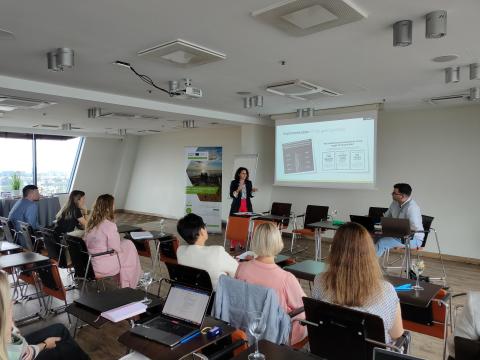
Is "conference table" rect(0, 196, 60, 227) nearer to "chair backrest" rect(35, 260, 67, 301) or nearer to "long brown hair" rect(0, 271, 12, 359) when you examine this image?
"chair backrest" rect(35, 260, 67, 301)

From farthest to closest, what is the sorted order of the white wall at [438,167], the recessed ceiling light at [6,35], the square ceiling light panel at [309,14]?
1. the white wall at [438,167]
2. the recessed ceiling light at [6,35]
3. the square ceiling light panel at [309,14]

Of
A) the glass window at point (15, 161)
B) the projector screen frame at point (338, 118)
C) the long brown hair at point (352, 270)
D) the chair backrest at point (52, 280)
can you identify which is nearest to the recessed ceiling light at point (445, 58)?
the projector screen frame at point (338, 118)

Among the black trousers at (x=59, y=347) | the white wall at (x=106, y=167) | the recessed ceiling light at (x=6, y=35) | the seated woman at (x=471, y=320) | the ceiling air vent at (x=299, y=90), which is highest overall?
the recessed ceiling light at (x=6, y=35)

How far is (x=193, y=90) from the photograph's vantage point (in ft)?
16.0

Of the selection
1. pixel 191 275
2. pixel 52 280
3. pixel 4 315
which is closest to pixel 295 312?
pixel 191 275

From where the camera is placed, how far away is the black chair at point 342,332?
183cm

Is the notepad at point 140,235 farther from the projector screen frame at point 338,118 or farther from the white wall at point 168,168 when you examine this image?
the white wall at point 168,168

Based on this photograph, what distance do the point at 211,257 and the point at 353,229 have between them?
1.12 metres

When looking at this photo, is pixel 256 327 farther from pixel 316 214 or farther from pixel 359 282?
pixel 316 214

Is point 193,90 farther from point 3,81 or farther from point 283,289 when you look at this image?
point 283,289

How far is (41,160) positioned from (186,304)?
463 inches

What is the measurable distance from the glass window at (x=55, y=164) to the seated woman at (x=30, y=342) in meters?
10.7

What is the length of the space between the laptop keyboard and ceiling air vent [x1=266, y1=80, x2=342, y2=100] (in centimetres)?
382

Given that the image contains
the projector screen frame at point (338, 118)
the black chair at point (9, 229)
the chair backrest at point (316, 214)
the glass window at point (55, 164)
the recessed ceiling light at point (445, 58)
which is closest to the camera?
the recessed ceiling light at point (445, 58)
